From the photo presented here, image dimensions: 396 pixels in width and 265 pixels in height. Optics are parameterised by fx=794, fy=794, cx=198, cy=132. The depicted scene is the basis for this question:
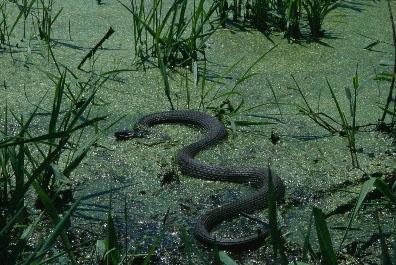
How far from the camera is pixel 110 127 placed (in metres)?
3.01

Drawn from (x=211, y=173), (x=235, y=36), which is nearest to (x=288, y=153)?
(x=211, y=173)

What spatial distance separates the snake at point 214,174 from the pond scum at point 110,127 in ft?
0.18

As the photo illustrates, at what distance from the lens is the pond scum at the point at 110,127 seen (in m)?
1.79

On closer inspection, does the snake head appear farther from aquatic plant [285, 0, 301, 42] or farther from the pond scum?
aquatic plant [285, 0, 301, 42]

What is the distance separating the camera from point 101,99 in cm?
332

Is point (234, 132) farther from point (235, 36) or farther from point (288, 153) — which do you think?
point (235, 36)

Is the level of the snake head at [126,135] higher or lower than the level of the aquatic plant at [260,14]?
lower

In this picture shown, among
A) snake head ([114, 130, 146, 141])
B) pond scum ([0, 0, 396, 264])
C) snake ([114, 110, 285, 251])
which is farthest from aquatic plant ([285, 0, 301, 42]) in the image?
snake head ([114, 130, 146, 141])

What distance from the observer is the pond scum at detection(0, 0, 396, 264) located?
5.89 feet

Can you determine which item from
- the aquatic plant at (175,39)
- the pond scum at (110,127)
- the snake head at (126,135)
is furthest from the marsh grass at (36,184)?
the aquatic plant at (175,39)

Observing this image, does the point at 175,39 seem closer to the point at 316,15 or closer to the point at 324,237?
the point at 316,15

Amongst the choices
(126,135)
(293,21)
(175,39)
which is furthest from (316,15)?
(126,135)

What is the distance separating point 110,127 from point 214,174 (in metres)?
0.47

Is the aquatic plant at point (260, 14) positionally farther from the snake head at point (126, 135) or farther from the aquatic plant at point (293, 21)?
the snake head at point (126, 135)
